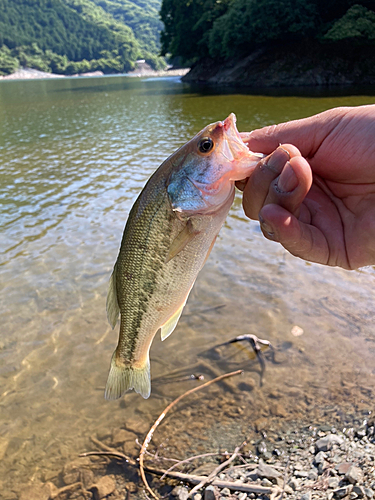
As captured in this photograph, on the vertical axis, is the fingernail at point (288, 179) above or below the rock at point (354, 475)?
above

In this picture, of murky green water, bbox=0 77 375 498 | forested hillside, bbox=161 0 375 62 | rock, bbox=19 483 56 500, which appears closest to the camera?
rock, bbox=19 483 56 500

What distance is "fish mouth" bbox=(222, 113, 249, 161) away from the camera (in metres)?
2.29

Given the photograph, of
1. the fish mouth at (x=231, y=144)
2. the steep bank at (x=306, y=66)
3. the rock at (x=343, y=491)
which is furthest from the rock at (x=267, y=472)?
the steep bank at (x=306, y=66)

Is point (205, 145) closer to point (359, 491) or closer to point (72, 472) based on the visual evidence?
point (359, 491)

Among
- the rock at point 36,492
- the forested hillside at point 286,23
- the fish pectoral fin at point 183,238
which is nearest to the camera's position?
the fish pectoral fin at point 183,238

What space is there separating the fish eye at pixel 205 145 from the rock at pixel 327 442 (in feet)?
10.9

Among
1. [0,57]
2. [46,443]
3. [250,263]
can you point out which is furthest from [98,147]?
[0,57]

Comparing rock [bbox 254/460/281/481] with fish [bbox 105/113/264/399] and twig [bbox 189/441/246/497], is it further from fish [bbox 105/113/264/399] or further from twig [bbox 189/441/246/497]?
fish [bbox 105/113/264/399]

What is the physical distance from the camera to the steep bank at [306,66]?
145ft

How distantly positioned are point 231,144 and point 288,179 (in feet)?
1.38

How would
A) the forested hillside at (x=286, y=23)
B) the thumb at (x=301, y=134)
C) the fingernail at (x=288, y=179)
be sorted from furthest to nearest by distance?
the forested hillside at (x=286, y=23) < the thumb at (x=301, y=134) < the fingernail at (x=288, y=179)

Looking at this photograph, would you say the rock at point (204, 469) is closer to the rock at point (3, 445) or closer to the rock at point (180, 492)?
the rock at point (180, 492)

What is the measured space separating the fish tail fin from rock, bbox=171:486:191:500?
1.34 m

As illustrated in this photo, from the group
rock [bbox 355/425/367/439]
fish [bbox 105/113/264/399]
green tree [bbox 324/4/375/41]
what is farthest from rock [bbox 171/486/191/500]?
green tree [bbox 324/4/375/41]
